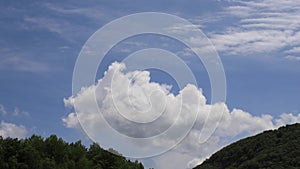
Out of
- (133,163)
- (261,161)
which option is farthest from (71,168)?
(261,161)

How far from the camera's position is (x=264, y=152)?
153250 mm

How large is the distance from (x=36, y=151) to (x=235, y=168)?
317ft

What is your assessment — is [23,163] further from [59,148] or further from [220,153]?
[220,153]

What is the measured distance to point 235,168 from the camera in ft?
495

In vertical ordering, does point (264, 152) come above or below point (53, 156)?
above

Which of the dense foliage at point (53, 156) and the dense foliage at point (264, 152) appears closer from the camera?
the dense foliage at point (53, 156)

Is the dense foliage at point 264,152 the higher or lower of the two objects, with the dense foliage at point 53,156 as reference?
higher

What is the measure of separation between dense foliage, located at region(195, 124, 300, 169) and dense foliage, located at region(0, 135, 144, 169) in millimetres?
77271

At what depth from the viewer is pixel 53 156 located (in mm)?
69188

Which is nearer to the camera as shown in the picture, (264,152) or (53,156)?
(53,156)

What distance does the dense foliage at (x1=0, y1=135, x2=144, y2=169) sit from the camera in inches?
2443

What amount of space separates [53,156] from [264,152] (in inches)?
3803

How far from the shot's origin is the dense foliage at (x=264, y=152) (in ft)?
471

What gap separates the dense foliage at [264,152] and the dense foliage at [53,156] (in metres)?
77.3
